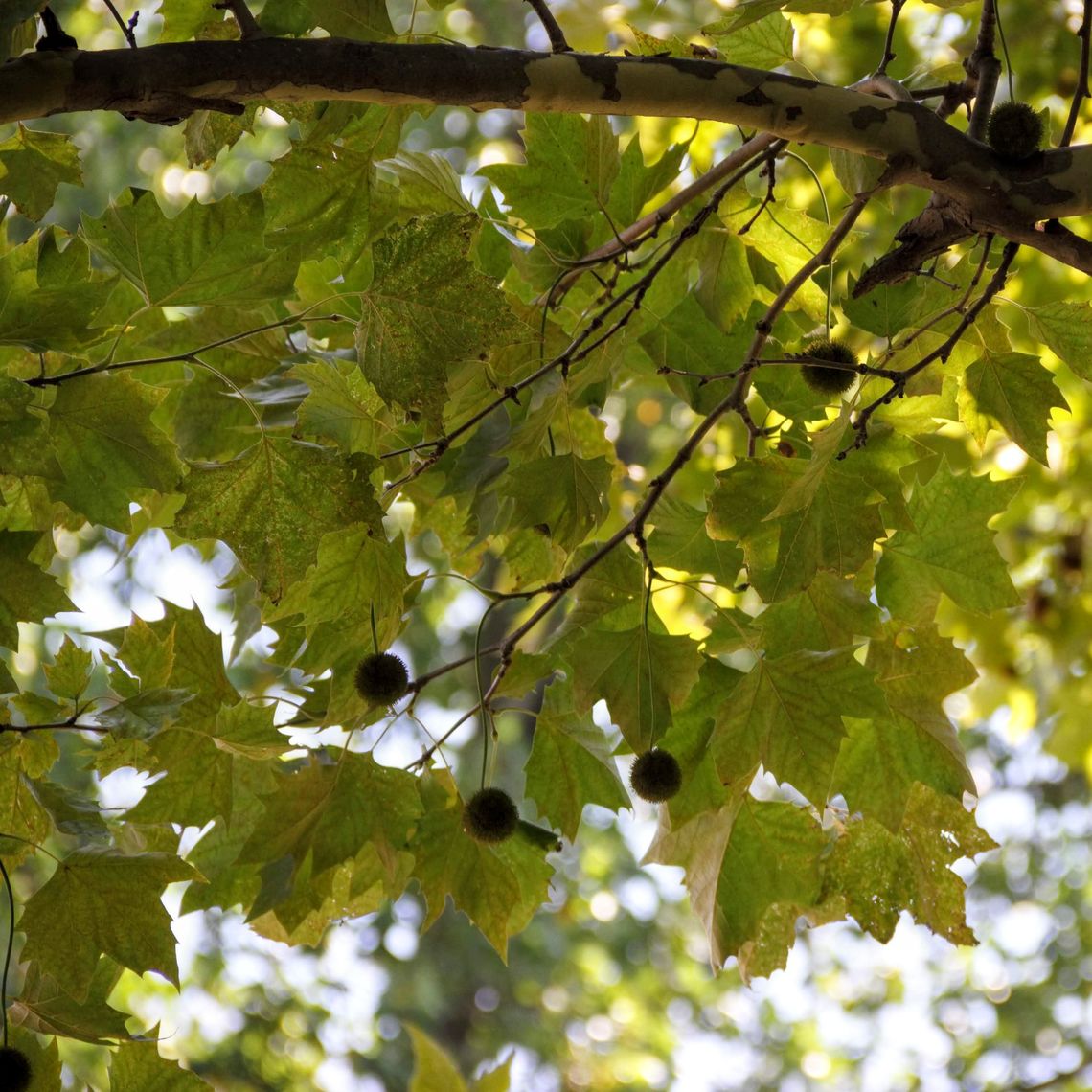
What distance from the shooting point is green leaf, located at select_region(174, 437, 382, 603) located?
1252 mm

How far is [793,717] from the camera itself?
1338 millimetres

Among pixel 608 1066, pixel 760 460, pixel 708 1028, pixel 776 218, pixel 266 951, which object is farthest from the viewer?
pixel 708 1028

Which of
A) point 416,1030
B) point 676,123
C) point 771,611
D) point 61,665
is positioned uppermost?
point 676,123

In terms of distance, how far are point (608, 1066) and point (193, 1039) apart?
331 cm

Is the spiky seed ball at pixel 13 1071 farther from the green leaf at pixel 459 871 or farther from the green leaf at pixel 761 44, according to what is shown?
the green leaf at pixel 761 44

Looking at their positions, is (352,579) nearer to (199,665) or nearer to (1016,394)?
(199,665)

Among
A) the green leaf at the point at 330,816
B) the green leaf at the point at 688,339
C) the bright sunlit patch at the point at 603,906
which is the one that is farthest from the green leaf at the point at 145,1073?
the bright sunlit patch at the point at 603,906

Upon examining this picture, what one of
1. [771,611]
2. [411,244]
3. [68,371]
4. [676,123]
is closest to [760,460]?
[771,611]

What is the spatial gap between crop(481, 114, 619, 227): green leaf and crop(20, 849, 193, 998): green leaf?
2.90ft

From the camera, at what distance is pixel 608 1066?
9.38 meters

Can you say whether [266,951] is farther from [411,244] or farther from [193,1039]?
[411,244]

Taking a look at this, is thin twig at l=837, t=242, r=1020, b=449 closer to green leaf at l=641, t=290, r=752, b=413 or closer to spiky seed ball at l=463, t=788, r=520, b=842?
green leaf at l=641, t=290, r=752, b=413

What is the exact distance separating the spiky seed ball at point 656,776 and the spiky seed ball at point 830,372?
19.2 inches

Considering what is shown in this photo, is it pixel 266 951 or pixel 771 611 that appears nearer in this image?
pixel 771 611
